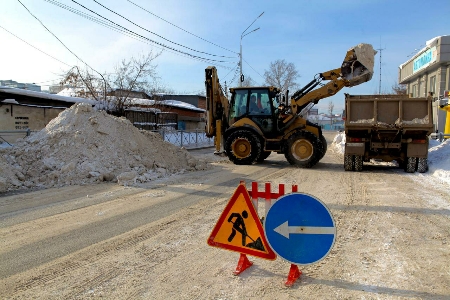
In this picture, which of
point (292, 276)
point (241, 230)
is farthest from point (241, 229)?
point (292, 276)

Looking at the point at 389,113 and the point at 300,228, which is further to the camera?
the point at 389,113

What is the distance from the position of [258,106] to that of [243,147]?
173 cm

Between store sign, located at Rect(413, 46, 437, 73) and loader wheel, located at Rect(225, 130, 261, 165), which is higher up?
store sign, located at Rect(413, 46, 437, 73)

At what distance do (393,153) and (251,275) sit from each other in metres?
9.52

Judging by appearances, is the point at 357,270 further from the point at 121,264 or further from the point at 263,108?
the point at 263,108

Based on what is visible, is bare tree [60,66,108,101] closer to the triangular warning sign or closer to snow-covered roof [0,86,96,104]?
snow-covered roof [0,86,96,104]

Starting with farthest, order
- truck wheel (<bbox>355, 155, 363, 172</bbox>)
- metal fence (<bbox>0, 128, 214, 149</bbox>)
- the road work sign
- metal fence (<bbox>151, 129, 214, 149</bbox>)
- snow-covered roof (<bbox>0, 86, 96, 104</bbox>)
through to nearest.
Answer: metal fence (<bbox>151, 129, 214, 149</bbox>), metal fence (<bbox>0, 128, 214, 149</bbox>), snow-covered roof (<bbox>0, 86, 96, 104</bbox>), truck wheel (<bbox>355, 155, 363, 172</bbox>), the road work sign

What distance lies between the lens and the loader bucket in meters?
12.6

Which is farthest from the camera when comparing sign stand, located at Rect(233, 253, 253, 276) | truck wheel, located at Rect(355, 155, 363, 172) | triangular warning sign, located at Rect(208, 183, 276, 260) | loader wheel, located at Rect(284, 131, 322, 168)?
loader wheel, located at Rect(284, 131, 322, 168)

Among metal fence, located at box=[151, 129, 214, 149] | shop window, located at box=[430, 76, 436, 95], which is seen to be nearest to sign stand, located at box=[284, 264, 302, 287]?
metal fence, located at box=[151, 129, 214, 149]

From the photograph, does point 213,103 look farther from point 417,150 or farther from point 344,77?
point 417,150

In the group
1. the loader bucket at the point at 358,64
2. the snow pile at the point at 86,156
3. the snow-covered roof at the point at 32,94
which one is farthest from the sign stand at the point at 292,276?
the snow-covered roof at the point at 32,94

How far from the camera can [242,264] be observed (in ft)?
13.8

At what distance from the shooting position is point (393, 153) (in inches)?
467
